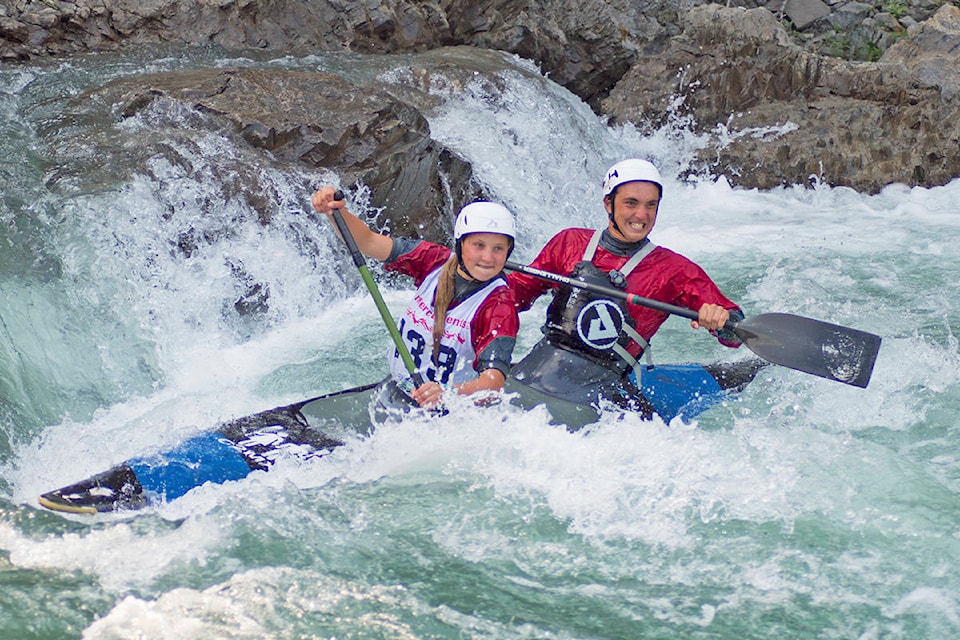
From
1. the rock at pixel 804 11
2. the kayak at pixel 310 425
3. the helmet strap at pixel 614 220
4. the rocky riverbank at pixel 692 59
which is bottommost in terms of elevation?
the kayak at pixel 310 425

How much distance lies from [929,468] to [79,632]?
3307 millimetres

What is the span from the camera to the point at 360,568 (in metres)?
3.55

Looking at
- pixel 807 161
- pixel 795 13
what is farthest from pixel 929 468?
pixel 795 13

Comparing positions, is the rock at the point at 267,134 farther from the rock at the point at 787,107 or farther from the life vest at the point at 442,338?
the rock at the point at 787,107

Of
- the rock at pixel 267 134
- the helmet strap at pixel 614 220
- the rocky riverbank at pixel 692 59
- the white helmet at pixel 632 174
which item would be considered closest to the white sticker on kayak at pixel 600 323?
the helmet strap at pixel 614 220

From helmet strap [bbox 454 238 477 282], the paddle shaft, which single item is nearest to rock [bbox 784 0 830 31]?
the paddle shaft

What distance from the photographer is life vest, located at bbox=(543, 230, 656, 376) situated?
14.2 ft

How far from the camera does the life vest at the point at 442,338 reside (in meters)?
4.16

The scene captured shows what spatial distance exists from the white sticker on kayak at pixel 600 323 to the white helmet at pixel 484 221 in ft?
1.61

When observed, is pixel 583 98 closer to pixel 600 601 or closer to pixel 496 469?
pixel 496 469

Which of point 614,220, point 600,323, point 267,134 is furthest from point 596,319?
point 267,134

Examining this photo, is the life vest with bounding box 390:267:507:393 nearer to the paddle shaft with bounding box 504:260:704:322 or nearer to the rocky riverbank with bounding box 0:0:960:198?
the paddle shaft with bounding box 504:260:704:322

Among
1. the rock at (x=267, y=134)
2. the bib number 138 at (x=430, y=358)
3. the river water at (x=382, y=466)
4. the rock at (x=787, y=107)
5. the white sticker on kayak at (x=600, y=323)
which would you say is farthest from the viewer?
the rock at (x=787, y=107)

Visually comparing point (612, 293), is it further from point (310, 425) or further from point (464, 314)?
point (310, 425)
